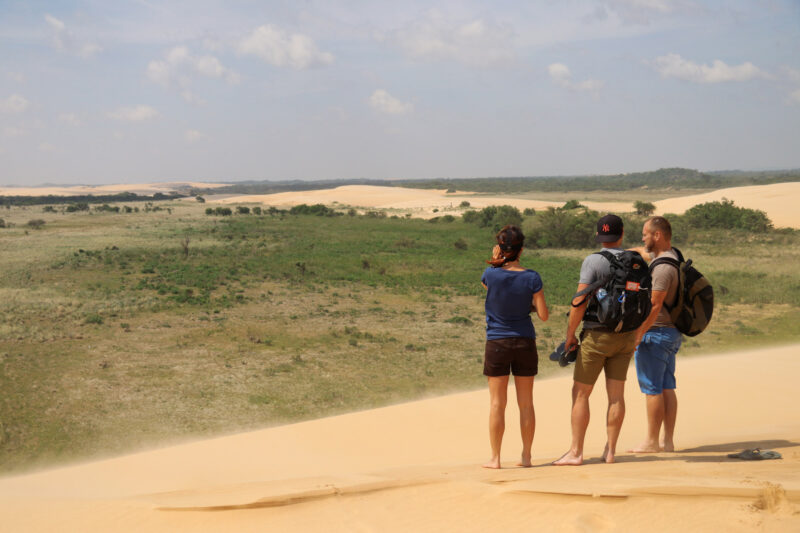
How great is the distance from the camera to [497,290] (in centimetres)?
502

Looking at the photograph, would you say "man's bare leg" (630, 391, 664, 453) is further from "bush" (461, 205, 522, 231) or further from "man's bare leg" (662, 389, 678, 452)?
"bush" (461, 205, 522, 231)

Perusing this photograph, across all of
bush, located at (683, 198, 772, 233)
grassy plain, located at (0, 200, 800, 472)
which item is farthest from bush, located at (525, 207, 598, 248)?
bush, located at (683, 198, 772, 233)

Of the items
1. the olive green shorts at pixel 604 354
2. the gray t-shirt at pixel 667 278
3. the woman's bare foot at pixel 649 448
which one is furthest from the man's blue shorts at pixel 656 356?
the woman's bare foot at pixel 649 448

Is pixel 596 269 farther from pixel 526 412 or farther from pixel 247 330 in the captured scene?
pixel 247 330

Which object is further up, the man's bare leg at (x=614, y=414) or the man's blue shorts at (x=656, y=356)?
the man's blue shorts at (x=656, y=356)

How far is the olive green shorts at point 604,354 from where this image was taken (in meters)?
5.08

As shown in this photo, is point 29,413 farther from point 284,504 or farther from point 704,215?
point 704,215

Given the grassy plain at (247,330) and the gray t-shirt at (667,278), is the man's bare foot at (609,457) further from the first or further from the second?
the grassy plain at (247,330)

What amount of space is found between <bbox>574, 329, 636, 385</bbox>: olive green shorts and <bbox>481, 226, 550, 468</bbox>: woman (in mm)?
362

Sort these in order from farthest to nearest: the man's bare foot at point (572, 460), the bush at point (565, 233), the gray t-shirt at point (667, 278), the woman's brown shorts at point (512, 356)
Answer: the bush at point (565, 233), the gray t-shirt at point (667, 278), the man's bare foot at point (572, 460), the woman's brown shorts at point (512, 356)

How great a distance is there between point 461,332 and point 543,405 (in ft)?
23.6

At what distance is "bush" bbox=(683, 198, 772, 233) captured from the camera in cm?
3706

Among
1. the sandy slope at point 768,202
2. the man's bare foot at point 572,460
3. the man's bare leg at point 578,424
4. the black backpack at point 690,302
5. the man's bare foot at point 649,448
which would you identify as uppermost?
the sandy slope at point 768,202

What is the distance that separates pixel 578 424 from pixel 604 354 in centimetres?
54
